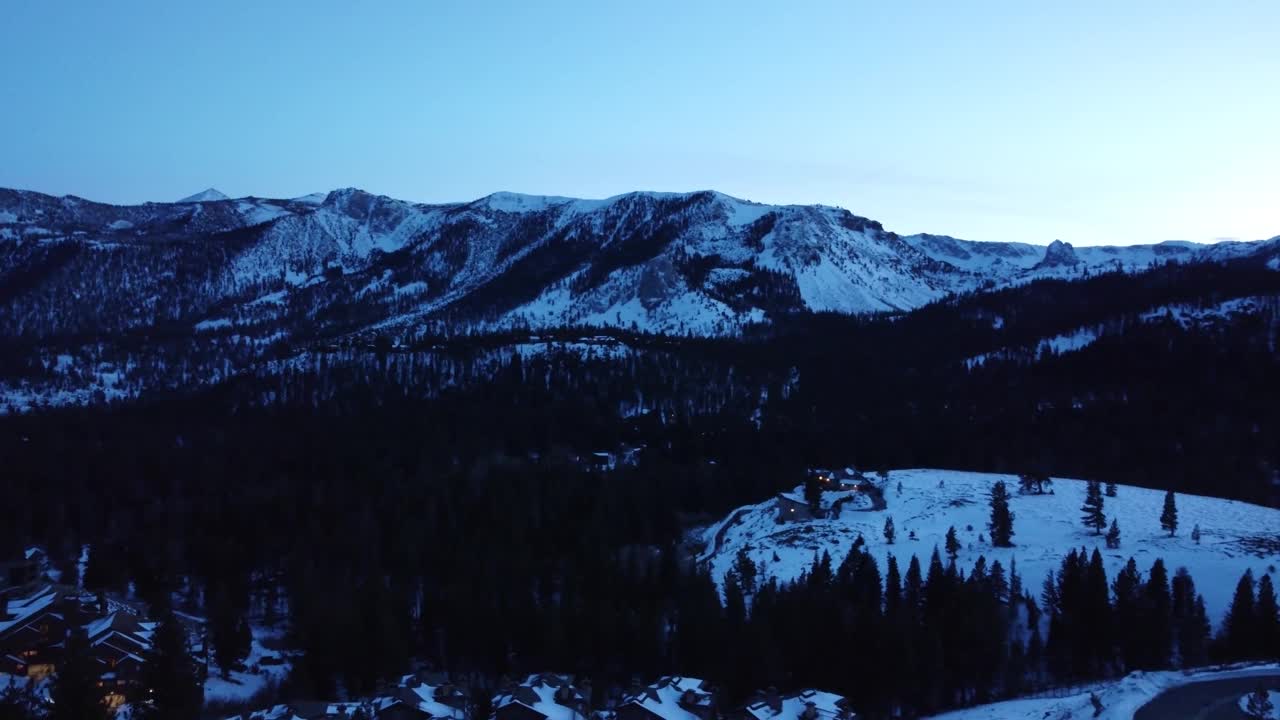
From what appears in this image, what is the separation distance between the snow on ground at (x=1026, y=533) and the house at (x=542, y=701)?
20609 millimetres

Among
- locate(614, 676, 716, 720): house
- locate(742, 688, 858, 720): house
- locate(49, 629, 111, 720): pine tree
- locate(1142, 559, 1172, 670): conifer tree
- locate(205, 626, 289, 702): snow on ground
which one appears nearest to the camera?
locate(49, 629, 111, 720): pine tree

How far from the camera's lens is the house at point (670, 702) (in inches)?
1583

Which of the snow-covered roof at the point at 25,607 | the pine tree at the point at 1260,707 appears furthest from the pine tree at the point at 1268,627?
the snow-covered roof at the point at 25,607

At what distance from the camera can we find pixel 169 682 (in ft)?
111

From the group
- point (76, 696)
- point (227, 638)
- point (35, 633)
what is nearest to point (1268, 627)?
point (76, 696)

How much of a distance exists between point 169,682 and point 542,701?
14985 mm

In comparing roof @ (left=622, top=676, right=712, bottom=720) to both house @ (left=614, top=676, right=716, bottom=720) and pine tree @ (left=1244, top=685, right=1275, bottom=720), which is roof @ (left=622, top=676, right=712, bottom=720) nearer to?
house @ (left=614, top=676, right=716, bottom=720)

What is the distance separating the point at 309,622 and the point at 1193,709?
134 ft

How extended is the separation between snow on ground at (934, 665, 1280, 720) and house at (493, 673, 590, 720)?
1574 cm

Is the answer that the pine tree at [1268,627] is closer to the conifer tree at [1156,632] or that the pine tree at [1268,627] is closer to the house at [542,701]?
the conifer tree at [1156,632]

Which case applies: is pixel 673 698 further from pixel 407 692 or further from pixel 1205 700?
pixel 1205 700

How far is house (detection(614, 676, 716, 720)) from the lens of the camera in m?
40.2

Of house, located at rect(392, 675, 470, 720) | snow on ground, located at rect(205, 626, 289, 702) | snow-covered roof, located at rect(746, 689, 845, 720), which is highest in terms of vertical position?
snow-covered roof, located at rect(746, 689, 845, 720)

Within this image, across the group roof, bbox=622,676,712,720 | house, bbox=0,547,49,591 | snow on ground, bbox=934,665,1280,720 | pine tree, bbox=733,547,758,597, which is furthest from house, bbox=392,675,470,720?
house, bbox=0,547,49,591
